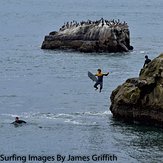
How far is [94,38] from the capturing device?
93.4m

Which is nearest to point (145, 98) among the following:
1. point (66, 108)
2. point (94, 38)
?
point (66, 108)

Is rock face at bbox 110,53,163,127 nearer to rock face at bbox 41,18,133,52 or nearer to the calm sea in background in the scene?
the calm sea in background

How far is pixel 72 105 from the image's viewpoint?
177 feet

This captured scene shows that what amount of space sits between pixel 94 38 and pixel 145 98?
53.3 m

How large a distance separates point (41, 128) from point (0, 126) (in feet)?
13.8

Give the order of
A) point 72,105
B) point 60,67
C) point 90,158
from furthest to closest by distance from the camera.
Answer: point 60,67
point 72,105
point 90,158

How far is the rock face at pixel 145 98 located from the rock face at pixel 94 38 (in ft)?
164

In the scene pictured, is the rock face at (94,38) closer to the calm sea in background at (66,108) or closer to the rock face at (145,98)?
the calm sea in background at (66,108)

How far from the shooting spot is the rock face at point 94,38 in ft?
305

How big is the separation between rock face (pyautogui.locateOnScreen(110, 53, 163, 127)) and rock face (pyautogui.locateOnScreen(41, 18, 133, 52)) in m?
50.1

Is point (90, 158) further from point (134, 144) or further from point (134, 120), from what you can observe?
point (134, 120)

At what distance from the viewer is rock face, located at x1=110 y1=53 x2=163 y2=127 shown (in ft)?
133

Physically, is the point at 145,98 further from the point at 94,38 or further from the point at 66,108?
the point at 94,38

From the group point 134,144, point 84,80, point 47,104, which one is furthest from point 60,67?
point 134,144
